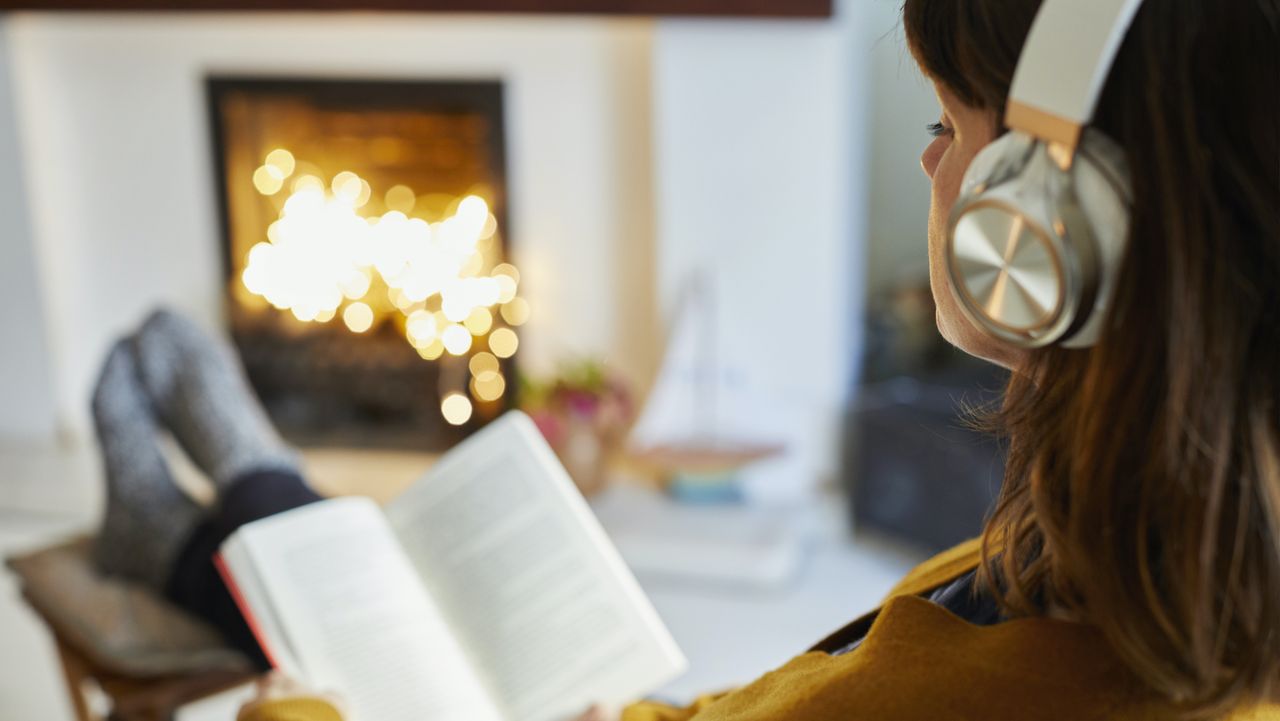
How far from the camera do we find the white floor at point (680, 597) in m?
1.98

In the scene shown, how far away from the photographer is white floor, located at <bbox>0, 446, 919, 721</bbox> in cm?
198

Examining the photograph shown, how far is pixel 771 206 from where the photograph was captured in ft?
8.56

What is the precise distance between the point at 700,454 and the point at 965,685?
83.1 inches

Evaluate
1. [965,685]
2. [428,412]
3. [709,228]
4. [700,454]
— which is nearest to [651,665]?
[965,685]

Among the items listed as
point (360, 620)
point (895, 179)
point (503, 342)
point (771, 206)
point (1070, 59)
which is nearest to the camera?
point (1070, 59)

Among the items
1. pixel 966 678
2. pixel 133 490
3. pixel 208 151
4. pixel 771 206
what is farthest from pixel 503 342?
pixel 966 678

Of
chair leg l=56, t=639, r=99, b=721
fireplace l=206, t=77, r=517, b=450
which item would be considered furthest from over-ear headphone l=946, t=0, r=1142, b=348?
fireplace l=206, t=77, r=517, b=450

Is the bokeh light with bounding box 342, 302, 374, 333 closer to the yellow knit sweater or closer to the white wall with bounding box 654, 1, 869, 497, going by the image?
the white wall with bounding box 654, 1, 869, 497

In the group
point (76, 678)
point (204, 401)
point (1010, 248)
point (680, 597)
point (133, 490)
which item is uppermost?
point (1010, 248)

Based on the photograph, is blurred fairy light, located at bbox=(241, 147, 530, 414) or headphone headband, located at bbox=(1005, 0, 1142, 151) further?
blurred fairy light, located at bbox=(241, 147, 530, 414)

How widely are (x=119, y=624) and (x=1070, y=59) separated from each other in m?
1.29

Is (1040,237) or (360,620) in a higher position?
(1040,237)

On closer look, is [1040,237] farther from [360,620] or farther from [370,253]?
[370,253]

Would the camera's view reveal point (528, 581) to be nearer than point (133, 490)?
Yes
